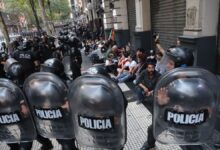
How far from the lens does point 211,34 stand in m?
4.80

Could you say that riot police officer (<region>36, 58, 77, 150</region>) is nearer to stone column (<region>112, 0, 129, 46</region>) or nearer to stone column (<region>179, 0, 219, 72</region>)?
stone column (<region>179, 0, 219, 72</region>)

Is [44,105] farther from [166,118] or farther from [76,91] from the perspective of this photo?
[166,118]

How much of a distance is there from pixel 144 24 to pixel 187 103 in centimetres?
→ 722

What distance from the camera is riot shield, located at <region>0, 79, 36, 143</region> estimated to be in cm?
235

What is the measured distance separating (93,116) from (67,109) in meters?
0.37

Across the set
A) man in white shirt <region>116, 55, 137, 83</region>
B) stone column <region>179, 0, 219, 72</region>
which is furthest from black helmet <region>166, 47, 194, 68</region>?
man in white shirt <region>116, 55, 137, 83</region>

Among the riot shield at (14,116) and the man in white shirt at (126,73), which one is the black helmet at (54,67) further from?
the man in white shirt at (126,73)

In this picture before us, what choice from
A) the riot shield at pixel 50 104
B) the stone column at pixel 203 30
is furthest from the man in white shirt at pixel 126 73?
the riot shield at pixel 50 104

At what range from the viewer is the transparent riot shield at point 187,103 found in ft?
5.91

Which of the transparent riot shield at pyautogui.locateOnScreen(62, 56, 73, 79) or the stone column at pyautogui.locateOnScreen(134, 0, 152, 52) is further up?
the stone column at pyautogui.locateOnScreen(134, 0, 152, 52)

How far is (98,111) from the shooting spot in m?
1.95

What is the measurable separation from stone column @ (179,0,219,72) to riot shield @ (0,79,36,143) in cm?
354

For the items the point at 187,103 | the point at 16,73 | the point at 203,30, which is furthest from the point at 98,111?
the point at 203,30

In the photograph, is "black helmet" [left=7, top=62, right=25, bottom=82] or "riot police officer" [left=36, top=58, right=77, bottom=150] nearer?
"riot police officer" [left=36, top=58, right=77, bottom=150]
